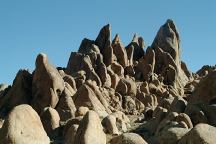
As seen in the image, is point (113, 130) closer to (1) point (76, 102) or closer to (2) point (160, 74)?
(1) point (76, 102)

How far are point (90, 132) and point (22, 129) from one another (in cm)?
369

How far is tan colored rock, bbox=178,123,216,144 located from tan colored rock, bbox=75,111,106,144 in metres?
5.30

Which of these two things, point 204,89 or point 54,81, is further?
point 54,81

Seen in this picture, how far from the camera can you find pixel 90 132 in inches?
1045

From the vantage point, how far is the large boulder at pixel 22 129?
25062mm

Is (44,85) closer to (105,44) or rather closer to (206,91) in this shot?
(206,91)

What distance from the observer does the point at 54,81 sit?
51938 millimetres

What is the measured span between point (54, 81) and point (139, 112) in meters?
17.3

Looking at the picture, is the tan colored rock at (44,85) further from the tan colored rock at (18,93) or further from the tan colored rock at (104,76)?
the tan colored rock at (104,76)

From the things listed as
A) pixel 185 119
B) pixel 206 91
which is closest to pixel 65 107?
pixel 206 91

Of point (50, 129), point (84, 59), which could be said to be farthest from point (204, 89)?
point (84, 59)

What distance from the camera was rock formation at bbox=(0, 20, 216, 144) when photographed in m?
26.6

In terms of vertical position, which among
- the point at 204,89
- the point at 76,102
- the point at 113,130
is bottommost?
the point at 113,130

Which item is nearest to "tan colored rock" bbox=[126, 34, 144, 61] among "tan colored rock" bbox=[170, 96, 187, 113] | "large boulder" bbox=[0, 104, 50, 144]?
"tan colored rock" bbox=[170, 96, 187, 113]
